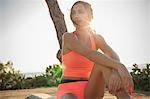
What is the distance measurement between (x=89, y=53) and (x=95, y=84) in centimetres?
19

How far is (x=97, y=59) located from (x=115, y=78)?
0.15 metres

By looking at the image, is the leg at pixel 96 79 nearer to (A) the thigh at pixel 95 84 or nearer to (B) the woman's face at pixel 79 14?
(A) the thigh at pixel 95 84

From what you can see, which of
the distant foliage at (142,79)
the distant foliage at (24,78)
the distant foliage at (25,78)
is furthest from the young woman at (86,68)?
the distant foliage at (24,78)

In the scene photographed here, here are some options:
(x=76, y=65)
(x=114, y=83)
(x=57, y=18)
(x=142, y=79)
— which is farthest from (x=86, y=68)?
(x=142, y=79)

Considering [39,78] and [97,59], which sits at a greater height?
[97,59]

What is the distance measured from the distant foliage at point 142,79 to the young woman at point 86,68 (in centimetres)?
543

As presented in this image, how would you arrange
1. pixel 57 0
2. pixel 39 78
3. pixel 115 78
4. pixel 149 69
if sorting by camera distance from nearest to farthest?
pixel 115 78 → pixel 57 0 → pixel 149 69 → pixel 39 78

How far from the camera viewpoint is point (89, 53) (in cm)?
182

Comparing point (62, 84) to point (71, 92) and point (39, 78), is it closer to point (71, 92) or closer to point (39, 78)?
point (71, 92)

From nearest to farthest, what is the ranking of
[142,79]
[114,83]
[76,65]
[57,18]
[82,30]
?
[114,83] → [76,65] → [82,30] → [57,18] → [142,79]

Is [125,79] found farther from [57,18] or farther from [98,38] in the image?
[57,18]

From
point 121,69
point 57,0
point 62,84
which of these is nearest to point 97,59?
point 121,69

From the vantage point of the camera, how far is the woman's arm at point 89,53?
1780 mm

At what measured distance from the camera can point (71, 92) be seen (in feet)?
5.87
